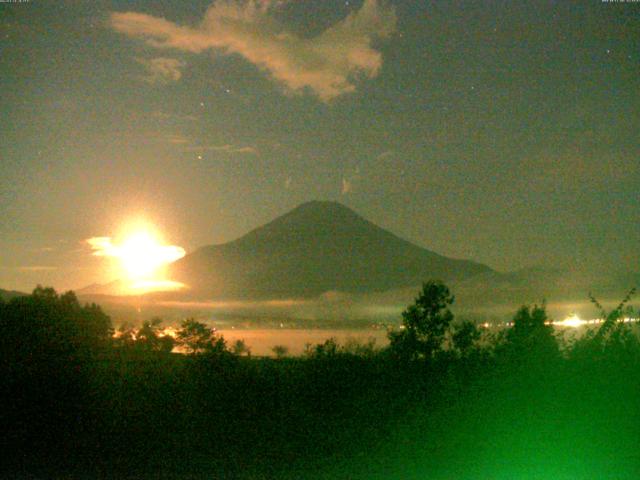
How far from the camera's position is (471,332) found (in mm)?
14211

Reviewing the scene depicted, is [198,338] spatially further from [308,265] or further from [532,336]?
[308,265]

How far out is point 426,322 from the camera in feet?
48.6

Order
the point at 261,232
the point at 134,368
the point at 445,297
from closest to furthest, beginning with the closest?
1. the point at 134,368
2. the point at 445,297
3. the point at 261,232

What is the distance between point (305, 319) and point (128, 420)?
22397mm

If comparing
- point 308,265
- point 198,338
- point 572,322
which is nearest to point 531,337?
point 572,322

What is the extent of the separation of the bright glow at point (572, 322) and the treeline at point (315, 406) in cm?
30

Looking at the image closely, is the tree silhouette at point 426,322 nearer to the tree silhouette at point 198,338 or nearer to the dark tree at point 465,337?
the dark tree at point 465,337

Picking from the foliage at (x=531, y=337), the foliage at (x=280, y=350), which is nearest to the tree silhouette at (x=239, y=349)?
the foliage at (x=280, y=350)

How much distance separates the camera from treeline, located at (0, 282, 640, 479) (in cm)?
1048

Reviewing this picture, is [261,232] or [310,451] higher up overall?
[261,232]

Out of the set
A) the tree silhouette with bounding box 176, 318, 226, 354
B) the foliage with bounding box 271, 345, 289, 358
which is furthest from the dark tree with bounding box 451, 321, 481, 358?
the tree silhouette with bounding box 176, 318, 226, 354

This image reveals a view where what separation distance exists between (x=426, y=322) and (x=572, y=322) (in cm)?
301

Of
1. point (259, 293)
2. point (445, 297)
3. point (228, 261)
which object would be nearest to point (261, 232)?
point (228, 261)

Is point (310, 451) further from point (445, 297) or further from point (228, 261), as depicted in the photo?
point (228, 261)
